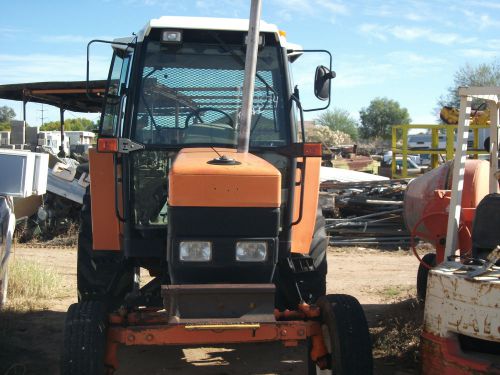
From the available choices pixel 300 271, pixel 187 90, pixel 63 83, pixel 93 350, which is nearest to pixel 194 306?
pixel 93 350

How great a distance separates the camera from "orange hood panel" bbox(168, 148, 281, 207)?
3.94 meters

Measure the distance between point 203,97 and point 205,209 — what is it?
1388 millimetres

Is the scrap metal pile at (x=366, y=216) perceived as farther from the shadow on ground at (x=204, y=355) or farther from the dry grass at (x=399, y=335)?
the shadow on ground at (x=204, y=355)

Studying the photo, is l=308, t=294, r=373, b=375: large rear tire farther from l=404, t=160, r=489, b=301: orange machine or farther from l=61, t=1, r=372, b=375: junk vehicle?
l=404, t=160, r=489, b=301: orange machine

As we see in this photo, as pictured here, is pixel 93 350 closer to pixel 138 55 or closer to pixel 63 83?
pixel 138 55

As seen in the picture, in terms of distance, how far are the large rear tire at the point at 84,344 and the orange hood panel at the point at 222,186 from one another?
0.83 meters

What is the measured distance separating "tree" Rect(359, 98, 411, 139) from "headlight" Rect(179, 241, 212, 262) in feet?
219

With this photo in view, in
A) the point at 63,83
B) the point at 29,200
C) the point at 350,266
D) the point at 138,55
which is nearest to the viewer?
the point at 138,55

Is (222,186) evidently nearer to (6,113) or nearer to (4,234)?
(4,234)

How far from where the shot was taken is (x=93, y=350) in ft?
12.4

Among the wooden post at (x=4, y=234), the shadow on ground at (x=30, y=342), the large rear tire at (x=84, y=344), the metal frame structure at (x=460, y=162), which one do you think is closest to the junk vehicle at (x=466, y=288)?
the metal frame structure at (x=460, y=162)

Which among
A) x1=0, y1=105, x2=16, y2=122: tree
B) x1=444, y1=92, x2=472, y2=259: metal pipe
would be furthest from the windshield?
x1=0, y1=105, x2=16, y2=122: tree

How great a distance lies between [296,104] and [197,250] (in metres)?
1.63

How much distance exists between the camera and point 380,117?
230 ft
